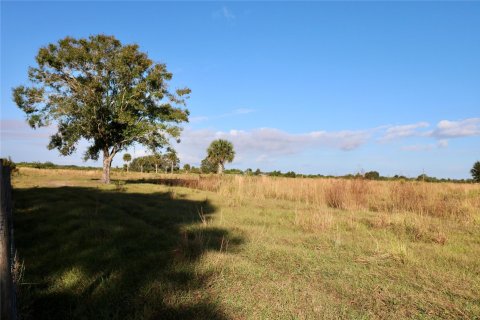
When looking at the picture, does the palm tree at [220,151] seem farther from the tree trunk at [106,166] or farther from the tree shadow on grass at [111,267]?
the tree shadow on grass at [111,267]

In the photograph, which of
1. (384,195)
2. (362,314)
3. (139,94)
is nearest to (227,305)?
(362,314)

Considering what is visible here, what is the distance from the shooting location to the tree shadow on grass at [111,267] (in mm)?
3949

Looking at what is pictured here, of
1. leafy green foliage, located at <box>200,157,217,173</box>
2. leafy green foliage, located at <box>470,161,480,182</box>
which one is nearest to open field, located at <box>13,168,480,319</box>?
leafy green foliage, located at <box>470,161,480,182</box>

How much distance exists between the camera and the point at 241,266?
5.29 meters

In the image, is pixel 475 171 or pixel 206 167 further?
pixel 206 167

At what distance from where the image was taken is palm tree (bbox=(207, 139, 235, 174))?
61.2m

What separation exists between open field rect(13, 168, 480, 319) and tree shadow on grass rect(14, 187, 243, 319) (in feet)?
0.06

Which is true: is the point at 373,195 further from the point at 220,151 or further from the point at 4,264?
the point at 220,151

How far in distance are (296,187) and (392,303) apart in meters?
12.3

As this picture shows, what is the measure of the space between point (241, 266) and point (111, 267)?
6.72 feet

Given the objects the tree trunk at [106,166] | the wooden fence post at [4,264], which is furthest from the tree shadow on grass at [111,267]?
the tree trunk at [106,166]

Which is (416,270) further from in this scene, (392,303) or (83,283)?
(83,283)

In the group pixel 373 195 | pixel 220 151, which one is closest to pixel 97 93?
pixel 373 195

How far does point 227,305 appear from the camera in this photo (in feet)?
13.4
